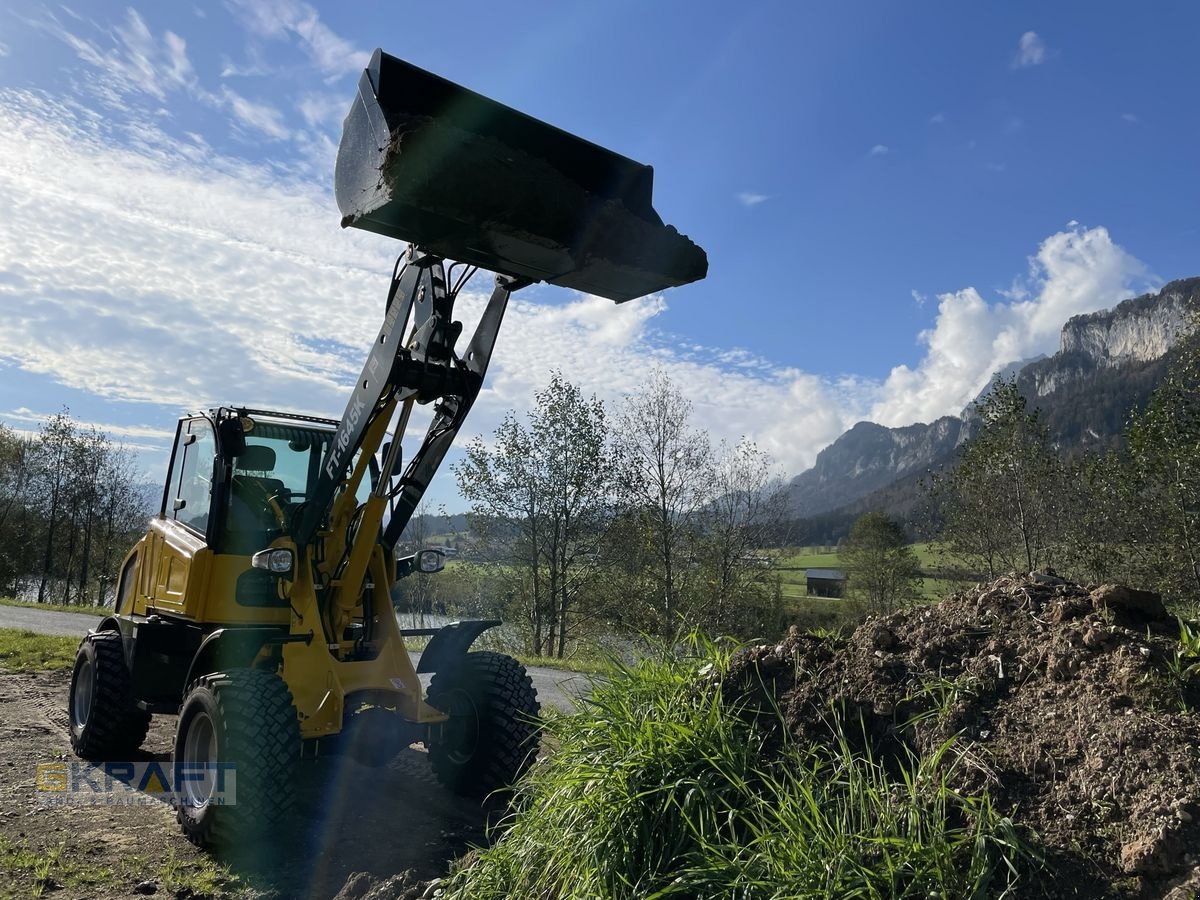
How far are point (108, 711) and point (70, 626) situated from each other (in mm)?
14285

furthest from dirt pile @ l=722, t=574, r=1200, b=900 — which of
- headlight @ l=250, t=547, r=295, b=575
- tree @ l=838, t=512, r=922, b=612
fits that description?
tree @ l=838, t=512, r=922, b=612

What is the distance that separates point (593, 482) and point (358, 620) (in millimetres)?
20305

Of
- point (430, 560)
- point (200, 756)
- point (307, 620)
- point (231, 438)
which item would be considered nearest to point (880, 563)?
point (430, 560)

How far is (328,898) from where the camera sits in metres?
4.34

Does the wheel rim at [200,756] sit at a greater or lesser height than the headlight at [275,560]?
lesser

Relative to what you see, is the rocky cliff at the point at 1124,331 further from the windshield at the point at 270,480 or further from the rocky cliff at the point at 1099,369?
the windshield at the point at 270,480

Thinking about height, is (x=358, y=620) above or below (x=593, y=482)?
below

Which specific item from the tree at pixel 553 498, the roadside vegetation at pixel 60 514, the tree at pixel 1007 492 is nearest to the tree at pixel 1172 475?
the tree at pixel 1007 492

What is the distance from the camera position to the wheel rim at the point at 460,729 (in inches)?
233

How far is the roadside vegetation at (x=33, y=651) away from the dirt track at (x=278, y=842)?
545 cm

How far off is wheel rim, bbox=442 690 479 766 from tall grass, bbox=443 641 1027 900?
2.14 m

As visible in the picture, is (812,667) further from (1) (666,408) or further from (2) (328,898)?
(1) (666,408)

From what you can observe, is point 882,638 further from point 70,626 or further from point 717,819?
point 70,626

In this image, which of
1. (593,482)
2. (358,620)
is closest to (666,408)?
(593,482)
